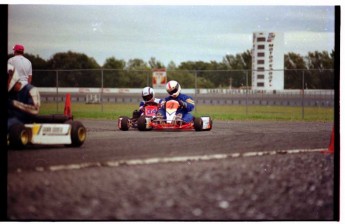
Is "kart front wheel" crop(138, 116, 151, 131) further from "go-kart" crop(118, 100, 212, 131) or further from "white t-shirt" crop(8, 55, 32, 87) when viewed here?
"white t-shirt" crop(8, 55, 32, 87)

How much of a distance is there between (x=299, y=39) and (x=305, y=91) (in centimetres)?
793

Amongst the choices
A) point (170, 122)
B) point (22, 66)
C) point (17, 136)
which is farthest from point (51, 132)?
point (170, 122)

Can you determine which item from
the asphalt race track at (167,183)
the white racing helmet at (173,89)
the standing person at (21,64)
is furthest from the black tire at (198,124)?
the standing person at (21,64)

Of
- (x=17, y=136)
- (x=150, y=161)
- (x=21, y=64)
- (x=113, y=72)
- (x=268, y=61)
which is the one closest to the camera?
(x=150, y=161)

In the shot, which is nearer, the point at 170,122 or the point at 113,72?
the point at 170,122

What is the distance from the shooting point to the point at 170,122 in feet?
42.0

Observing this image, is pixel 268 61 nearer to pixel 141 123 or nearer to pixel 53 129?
pixel 141 123

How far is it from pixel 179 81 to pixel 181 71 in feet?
6.43

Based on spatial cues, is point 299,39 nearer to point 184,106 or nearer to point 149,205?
point 184,106

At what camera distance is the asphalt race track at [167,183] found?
7359 millimetres

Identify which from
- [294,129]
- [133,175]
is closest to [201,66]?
[294,129]

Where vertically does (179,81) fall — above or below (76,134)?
above

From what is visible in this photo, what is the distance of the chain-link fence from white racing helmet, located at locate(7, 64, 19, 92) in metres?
1.98

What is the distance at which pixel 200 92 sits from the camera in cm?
2180
